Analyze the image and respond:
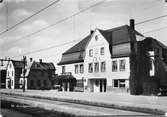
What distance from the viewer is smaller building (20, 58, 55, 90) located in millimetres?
61969

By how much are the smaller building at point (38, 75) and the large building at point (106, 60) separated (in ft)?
73.8

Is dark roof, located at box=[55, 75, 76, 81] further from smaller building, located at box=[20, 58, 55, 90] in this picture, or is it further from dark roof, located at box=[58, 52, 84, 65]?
smaller building, located at box=[20, 58, 55, 90]

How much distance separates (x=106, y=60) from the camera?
35906 millimetres

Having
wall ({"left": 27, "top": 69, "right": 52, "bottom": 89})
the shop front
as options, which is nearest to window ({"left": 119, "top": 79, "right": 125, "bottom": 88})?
the shop front

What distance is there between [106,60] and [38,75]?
3099 centimetres

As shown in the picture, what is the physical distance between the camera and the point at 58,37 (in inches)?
640

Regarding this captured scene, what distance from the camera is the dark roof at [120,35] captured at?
34741mm

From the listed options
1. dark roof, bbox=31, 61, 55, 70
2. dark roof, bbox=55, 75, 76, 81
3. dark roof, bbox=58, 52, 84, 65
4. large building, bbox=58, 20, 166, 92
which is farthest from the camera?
dark roof, bbox=31, 61, 55, 70

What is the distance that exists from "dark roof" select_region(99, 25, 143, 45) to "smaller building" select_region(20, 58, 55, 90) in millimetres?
27953

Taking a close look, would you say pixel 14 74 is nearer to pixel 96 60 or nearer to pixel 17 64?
pixel 17 64

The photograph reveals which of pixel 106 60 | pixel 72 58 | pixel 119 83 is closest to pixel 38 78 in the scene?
pixel 72 58

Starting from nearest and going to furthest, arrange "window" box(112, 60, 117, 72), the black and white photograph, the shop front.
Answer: the black and white photograph
"window" box(112, 60, 117, 72)
the shop front

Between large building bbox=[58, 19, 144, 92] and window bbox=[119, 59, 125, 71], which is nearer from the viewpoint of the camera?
window bbox=[119, 59, 125, 71]

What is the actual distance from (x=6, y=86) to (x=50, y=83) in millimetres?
12853
